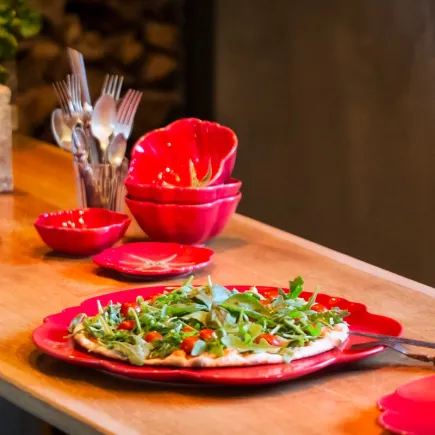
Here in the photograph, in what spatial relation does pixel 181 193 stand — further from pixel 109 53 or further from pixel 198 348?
pixel 109 53

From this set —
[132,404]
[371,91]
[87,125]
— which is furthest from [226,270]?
[371,91]

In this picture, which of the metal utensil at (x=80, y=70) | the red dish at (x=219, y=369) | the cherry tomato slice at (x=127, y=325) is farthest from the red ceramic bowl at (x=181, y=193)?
the cherry tomato slice at (x=127, y=325)

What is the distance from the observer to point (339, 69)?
260 centimetres

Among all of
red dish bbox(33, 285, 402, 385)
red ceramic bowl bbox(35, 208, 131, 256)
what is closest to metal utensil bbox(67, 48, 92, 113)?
red ceramic bowl bbox(35, 208, 131, 256)

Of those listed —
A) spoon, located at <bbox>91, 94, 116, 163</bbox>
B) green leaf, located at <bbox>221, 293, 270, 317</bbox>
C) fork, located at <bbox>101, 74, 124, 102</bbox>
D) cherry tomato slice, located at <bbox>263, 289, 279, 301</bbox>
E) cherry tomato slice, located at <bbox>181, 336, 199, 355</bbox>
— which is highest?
fork, located at <bbox>101, 74, 124, 102</bbox>

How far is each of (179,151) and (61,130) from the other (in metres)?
0.27

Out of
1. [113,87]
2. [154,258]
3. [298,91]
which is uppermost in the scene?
[113,87]

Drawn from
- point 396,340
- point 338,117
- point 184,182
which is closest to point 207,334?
point 396,340

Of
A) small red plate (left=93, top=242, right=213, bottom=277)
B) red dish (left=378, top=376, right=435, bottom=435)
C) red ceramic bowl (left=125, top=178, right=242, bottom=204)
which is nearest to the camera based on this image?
red dish (left=378, top=376, right=435, bottom=435)

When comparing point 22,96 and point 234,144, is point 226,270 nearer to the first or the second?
point 234,144

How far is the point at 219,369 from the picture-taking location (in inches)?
37.2

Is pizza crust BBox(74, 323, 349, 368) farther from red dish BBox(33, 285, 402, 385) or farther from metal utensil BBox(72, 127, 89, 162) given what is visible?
metal utensil BBox(72, 127, 89, 162)

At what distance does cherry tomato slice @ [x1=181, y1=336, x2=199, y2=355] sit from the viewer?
953 millimetres

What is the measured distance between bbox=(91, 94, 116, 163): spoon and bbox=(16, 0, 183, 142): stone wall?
109 cm
